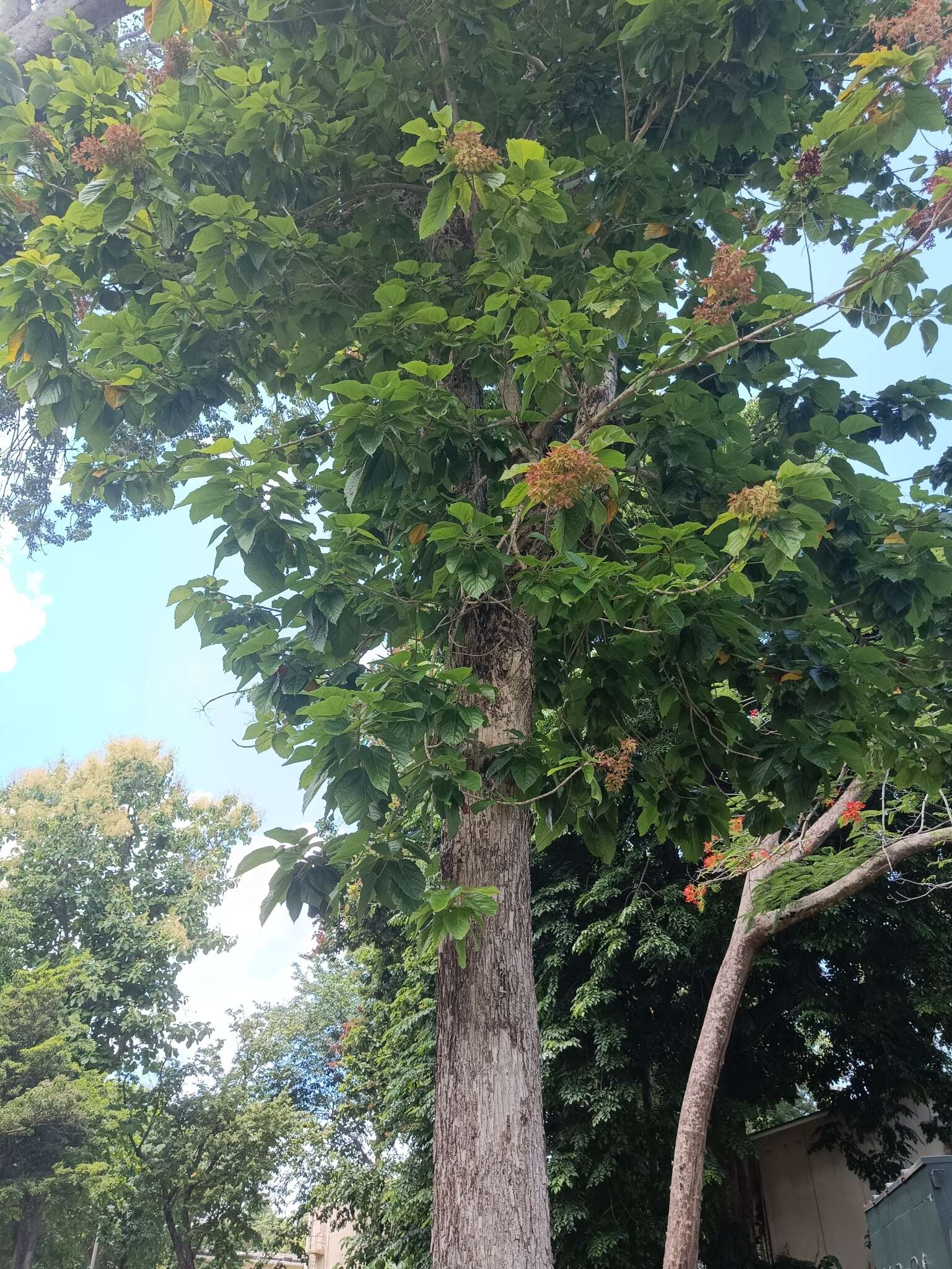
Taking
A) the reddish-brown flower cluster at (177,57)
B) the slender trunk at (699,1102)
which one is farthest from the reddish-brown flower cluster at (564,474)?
the slender trunk at (699,1102)

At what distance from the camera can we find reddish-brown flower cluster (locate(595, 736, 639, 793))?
306 centimetres

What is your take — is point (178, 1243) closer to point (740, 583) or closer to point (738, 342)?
point (740, 583)

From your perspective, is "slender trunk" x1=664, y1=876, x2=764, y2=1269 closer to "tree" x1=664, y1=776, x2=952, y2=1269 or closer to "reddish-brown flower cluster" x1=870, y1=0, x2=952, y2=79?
"tree" x1=664, y1=776, x2=952, y2=1269

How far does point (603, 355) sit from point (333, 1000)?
2371 centimetres

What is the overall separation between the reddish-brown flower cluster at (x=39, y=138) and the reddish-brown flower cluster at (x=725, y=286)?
8.01 feet

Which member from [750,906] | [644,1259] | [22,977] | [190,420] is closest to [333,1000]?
[22,977]

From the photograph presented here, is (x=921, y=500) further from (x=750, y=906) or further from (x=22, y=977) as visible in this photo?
(x=22, y=977)

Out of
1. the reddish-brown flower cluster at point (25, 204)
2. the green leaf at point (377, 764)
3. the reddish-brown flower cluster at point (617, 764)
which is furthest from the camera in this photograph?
the reddish-brown flower cluster at point (25, 204)

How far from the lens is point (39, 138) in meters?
3.34

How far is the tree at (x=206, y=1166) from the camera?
16578 millimetres

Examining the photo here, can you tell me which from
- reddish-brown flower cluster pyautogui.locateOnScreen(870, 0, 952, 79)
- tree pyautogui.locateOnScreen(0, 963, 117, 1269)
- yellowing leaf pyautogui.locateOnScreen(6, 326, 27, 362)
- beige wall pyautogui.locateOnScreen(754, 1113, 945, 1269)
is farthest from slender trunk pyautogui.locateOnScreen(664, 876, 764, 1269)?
tree pyautogui.locateOnScreen(0, 963, 117, 1269)

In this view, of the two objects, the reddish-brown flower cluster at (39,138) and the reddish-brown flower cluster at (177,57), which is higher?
the reddish-brown flower cluster at (177,57)

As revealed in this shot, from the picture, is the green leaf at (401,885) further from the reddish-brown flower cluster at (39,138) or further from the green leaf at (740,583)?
the reddish-brown flower cluster at (39,138)

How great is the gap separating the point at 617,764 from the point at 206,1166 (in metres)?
17.6
